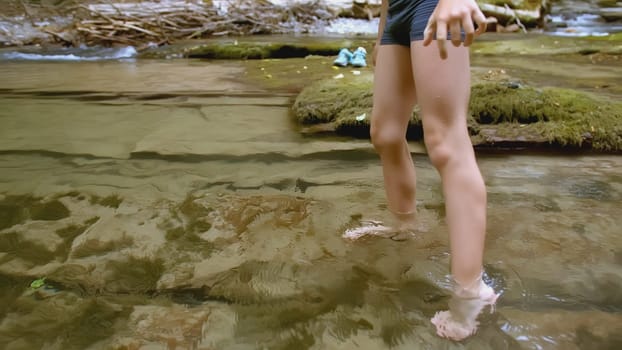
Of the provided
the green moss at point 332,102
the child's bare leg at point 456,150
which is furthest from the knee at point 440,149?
the green moss at point 332,102

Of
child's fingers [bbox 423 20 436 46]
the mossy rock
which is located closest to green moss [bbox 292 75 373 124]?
child's fingers [bbox 423 20 436 46]

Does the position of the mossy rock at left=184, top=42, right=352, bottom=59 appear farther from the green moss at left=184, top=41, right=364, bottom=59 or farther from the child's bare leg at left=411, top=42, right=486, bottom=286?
the child's bare leg at left=411, top=42, right=486, bottom=286

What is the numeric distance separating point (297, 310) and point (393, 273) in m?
0.40

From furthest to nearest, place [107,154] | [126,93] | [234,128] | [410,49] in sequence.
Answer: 1. [126,93]
2. [234,128]
3. [107,154]
4. [410,49]

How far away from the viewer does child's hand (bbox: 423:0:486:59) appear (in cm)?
132

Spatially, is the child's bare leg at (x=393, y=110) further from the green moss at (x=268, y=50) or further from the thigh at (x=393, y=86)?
the green moss at (x=268, y=50)

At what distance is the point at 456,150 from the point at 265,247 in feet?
2.79

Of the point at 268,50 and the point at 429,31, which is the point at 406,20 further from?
the point at 268,50

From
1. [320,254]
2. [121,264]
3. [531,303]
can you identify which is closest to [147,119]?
[121,264]

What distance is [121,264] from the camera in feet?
5.97

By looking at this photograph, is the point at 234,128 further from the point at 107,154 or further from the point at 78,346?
the point at 78,346

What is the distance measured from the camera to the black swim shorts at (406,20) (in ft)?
5.08

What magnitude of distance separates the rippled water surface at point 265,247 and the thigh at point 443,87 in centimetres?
55

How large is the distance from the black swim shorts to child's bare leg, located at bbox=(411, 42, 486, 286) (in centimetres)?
7
